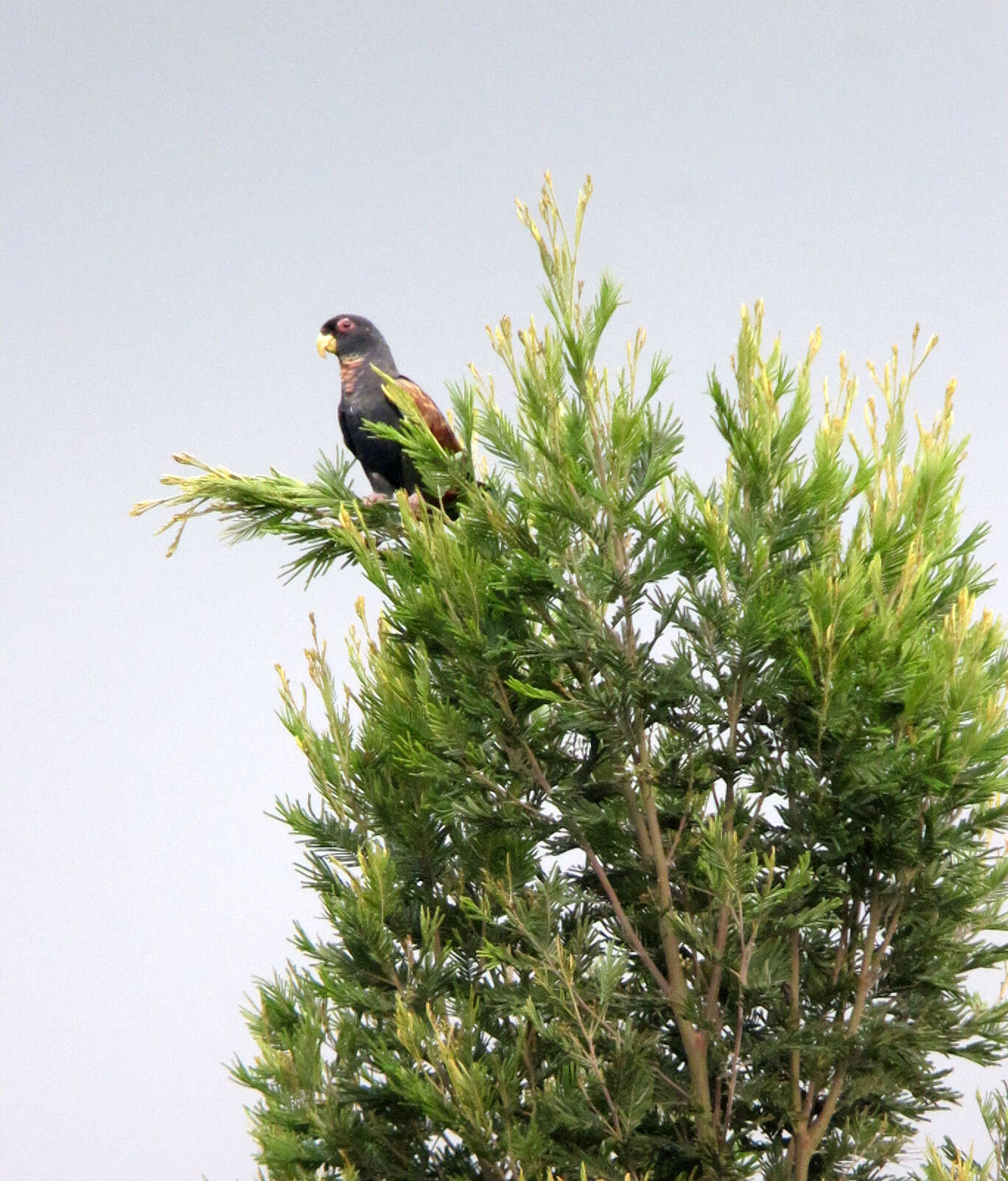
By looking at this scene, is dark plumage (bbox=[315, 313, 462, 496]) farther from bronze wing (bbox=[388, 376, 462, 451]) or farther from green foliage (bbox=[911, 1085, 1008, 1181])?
green foliage (bbox=[911, 1085, 1008, 1181])

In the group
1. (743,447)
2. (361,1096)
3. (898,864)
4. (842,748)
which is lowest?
(361,1096)

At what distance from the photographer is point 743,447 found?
199 inches

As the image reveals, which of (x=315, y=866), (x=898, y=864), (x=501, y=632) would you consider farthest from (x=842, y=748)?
(x=315, y=866)

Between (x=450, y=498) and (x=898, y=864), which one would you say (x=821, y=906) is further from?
(x=450, y=498)

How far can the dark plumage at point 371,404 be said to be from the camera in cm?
597

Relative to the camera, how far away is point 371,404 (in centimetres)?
620

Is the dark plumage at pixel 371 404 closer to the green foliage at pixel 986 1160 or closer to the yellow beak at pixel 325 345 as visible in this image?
the yellow beak at pixel 325 345

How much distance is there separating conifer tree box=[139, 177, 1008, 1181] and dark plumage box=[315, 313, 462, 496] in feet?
2.19

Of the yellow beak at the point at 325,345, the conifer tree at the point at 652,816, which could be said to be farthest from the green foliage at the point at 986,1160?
the yellow beak at the point at 325,345

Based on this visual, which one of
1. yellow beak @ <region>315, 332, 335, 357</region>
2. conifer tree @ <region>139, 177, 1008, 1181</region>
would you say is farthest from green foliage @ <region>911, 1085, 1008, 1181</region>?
yellow beak @ <region>315, 332, 335, 357</region>

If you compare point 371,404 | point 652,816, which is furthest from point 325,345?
point 652,816

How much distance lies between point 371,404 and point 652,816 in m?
2.15

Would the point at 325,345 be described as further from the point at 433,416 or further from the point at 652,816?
the point at 652,816

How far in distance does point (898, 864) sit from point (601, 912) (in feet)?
3.41
